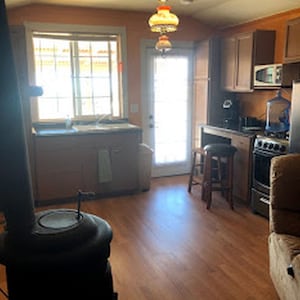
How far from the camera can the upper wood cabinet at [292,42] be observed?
357cm

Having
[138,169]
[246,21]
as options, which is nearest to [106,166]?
[138,169]

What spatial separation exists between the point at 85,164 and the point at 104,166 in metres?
0.24

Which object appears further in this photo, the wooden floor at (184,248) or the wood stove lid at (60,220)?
the wooden floor at (184,248)

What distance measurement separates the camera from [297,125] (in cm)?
328

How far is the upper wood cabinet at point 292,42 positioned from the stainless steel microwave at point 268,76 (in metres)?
0.14

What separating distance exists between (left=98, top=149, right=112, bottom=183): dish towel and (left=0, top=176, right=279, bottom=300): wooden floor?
0.97ft

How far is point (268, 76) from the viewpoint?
3936 mm

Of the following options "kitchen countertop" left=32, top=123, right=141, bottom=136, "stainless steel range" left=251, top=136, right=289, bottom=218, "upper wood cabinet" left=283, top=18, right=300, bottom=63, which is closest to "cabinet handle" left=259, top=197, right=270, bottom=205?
"stainless steel range" left=251, top=136, right=289, bottom=218

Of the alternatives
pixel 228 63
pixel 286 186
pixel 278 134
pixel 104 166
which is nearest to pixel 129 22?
pixel 228 63

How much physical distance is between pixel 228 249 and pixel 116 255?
1.01 m

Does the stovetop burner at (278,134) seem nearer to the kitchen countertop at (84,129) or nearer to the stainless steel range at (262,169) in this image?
the stainless steel range at (262,169)

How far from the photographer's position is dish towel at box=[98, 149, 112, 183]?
440 centimetres

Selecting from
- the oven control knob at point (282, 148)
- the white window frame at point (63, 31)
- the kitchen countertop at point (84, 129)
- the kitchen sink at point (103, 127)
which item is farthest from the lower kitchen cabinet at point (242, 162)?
the white window frame at point (63, 31)

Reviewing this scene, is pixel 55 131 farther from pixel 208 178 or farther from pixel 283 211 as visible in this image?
pixel 283 211
